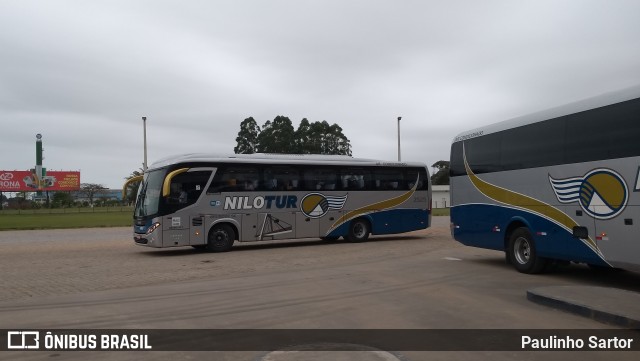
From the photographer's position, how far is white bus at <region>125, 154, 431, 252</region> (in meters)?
16.7

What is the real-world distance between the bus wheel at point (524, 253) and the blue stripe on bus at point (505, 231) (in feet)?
0.66

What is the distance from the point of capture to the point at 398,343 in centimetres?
606

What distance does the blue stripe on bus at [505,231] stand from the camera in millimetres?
10117

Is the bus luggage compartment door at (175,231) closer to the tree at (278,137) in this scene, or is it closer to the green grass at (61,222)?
the green grass at (61,222)

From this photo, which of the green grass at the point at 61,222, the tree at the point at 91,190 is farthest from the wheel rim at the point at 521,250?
the tree at the point at 91,190

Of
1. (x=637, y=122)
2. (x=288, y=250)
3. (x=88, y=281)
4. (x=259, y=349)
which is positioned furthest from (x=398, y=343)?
(x=288, y=250)

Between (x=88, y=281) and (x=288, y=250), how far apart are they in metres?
8.00

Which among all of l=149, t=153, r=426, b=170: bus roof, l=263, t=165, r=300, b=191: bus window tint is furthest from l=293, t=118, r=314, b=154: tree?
l=263, t=165, r=300, b=191: bus window tint

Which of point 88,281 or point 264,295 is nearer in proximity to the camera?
point 264,295

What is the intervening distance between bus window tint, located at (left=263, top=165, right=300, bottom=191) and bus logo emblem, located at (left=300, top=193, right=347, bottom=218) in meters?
0.70

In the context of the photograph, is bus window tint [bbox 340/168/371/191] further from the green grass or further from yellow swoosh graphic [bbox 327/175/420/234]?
the green grass

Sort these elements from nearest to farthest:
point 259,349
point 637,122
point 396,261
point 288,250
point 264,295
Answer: point 259,349, point 637,122, point 264,295, point 396,261, point 288,250

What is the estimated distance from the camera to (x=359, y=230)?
21.0m

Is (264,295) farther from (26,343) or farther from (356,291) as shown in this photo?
(26,343)
